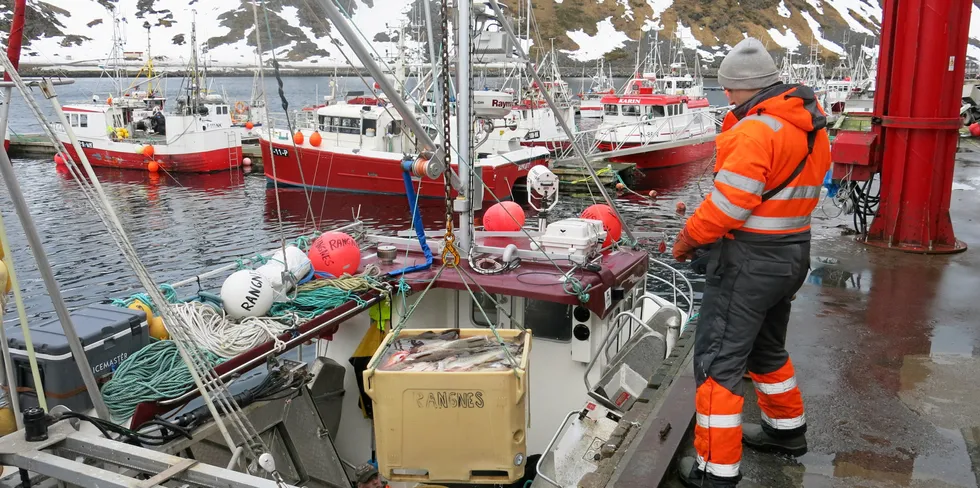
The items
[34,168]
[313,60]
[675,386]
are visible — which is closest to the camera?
[675,386]

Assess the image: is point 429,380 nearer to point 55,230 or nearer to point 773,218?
point 773,218

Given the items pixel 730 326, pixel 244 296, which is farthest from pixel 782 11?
pixel 730 326

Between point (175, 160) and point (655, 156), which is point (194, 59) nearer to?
point (175, 160)

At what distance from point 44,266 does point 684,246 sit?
9.96 ft

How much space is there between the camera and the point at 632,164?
30.2 m

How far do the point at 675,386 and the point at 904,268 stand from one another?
460cm

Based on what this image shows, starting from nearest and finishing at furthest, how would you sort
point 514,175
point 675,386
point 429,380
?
1. point 429,380
2. point 675,386
3. point 514,175

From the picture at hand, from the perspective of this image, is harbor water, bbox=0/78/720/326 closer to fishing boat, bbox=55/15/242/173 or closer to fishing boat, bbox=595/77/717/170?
fishing boat, bbox=55/15/242/173

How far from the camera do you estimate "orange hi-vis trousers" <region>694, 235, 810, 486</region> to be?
11.9 ft

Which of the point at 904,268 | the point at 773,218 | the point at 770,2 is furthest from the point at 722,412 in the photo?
the point at 770,2

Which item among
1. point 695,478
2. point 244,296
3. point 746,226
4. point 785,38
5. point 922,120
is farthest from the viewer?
point 785,38

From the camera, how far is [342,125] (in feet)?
84.9

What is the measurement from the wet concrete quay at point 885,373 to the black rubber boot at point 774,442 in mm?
47

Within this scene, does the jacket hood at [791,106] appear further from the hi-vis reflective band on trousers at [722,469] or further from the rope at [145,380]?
the rope at [145,380]
